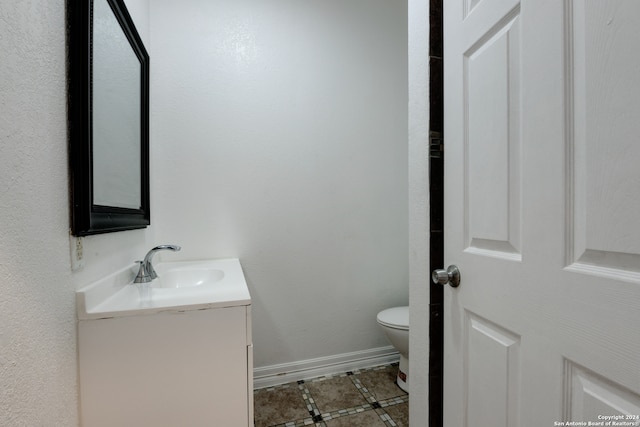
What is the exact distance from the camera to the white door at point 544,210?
499 millimetres

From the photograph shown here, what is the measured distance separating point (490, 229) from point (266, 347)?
1.56 m

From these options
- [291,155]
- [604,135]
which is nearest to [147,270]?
[291,155]

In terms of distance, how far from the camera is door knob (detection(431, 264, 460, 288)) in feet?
2.97

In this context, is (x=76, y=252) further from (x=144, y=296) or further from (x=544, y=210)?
(x=544, y=210)

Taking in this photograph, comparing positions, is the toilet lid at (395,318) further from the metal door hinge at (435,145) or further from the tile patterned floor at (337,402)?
the metal door hinge at (435,145)

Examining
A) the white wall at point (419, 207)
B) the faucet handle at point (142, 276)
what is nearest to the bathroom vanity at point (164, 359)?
the faucet handle at point (142, 276)

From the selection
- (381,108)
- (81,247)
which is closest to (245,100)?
(381,108)

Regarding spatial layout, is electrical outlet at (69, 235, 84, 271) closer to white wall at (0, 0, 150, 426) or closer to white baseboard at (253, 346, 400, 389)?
white wall at (0, 0, 150, 426)

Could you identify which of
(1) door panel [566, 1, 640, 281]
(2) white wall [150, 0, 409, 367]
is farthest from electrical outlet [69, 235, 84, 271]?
(1) door panel [566, 1, 640, 281]

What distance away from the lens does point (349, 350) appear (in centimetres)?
203

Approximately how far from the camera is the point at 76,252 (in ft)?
2.92

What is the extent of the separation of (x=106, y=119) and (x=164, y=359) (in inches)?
32.6

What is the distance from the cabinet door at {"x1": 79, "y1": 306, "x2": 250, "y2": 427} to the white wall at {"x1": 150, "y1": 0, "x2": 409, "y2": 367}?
84 cm

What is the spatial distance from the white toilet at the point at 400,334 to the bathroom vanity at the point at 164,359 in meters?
0.95
